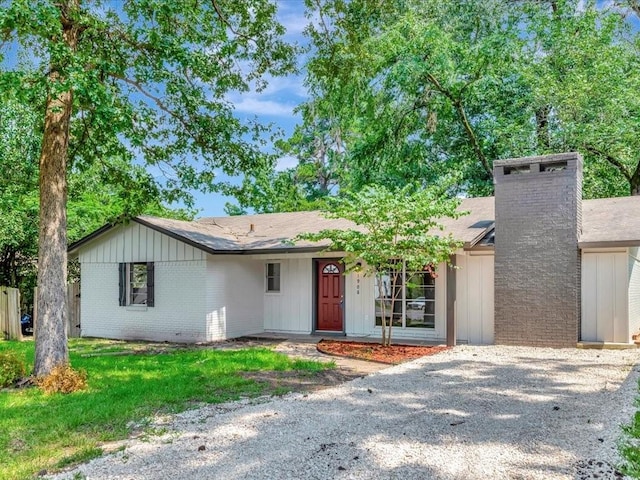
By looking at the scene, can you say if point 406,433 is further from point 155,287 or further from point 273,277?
point 155,287

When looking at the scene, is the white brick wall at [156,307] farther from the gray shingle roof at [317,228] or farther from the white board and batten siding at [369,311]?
the white board and batten siding at [369,311]

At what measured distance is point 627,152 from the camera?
16.7 meters

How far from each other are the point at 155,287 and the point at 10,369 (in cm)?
611

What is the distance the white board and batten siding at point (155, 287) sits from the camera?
13023 mm

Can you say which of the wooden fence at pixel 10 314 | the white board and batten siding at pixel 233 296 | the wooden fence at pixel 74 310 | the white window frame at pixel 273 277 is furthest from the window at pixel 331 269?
the wooden fence at pixel 10 314

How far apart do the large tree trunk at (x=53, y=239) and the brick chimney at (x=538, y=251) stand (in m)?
8.28

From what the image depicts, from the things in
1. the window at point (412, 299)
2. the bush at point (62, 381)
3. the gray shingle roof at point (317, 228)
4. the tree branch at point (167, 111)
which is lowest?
the bush at point (62, 381)

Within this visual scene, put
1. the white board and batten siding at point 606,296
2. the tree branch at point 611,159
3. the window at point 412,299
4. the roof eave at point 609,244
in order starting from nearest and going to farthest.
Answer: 1. the roof eave at point 609,244
2. the white board and batten siding at point 606,296
3. the window at point 412,299
4. the tree branch at point 611,159

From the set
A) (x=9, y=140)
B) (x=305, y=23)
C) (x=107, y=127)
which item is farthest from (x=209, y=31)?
(x=9, y=140)

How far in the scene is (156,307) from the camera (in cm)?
1362

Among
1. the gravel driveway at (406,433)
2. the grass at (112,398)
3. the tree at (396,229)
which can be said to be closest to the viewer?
the gravel driveway at (406,433)

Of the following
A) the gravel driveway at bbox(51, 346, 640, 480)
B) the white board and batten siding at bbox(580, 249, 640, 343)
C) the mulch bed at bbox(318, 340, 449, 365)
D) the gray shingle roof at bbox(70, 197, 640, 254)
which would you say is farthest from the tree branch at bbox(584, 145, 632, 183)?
the gravel driveway at bbox(51, 346, 640, 480)

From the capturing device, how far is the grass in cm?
473

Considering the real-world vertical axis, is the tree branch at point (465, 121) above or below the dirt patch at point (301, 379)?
above
